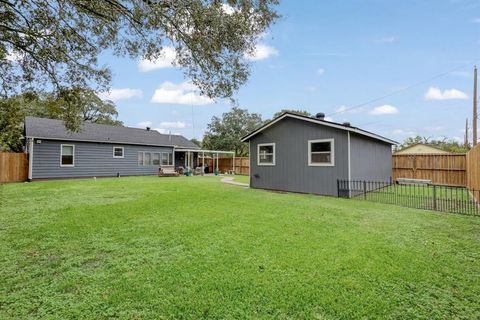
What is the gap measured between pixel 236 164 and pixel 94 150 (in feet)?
40.0

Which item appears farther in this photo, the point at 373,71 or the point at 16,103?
the point at 373,71

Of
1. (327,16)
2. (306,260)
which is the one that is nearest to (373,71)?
(327,16)

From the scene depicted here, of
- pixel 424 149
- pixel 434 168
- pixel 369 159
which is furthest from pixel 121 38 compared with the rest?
pixel 424 149

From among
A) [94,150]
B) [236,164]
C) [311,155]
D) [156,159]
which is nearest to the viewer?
[311,155]

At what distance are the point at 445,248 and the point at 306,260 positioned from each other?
251cm

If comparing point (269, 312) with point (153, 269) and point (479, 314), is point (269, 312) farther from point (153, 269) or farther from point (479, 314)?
point (479, 314)

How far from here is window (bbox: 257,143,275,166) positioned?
1297 centimetres

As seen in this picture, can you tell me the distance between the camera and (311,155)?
11.5 m

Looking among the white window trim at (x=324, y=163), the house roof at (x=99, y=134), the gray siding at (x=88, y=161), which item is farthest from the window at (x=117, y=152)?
the white window trim at (x=324, y=163)

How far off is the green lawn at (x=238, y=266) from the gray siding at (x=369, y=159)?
4.59m

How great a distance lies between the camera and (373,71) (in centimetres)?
1526

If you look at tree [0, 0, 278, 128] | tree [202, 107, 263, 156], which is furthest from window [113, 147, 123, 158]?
tree [202, 107, 263, 156]

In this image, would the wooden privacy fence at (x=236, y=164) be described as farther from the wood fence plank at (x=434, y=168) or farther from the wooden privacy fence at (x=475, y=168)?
the wooden privacy fence at (x=475, y=168)

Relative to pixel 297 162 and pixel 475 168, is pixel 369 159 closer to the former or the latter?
pixel 297 162
